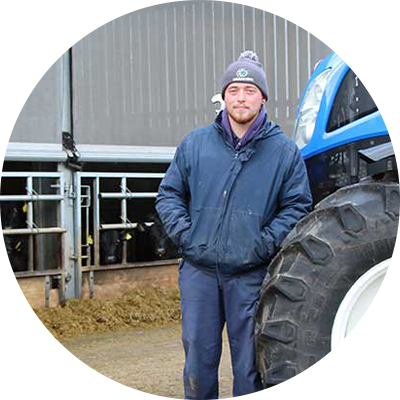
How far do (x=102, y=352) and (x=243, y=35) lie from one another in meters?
3.45

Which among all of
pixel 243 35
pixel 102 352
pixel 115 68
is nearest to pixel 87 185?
pixel 115 68

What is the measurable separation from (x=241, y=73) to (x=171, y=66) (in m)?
3.71

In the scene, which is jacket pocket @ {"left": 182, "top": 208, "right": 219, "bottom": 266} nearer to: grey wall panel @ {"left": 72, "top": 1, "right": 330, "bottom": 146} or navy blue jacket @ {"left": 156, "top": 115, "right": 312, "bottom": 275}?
navy blue jacket @ {"left": 156, "top": 115, "right": 312, "bottom": 275}

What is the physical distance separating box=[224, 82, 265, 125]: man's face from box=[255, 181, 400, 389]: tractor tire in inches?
20.1

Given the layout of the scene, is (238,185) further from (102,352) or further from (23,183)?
(23,183)

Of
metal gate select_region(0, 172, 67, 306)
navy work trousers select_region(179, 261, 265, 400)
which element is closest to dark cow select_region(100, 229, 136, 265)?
metal gate select_region(0, 172, 67, 306)

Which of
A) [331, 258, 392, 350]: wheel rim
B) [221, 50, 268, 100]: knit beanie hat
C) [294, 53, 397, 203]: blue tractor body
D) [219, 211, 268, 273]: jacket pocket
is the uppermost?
[221, 50, 268, 100]: knit beanie hat

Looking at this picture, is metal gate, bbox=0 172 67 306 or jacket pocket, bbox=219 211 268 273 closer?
jacket pocket, bbox=219 211 268 273

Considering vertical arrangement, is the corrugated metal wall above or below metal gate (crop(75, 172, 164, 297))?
above

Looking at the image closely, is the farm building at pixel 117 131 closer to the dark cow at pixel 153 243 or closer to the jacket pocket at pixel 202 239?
the dark cow at pixel 153 243

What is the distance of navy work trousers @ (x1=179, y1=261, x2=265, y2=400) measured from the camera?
8.43 ft

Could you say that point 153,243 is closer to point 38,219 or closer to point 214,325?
point 38,219

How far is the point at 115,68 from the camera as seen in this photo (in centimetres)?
596

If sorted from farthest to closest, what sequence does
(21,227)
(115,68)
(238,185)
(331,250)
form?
(115,68), (21,227), (238,185), (331,250)
